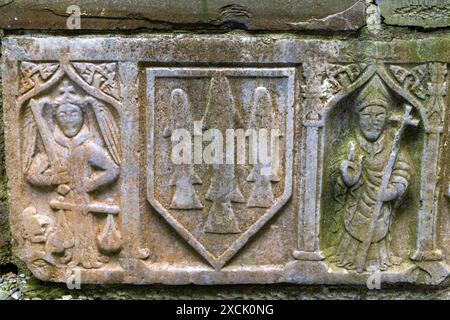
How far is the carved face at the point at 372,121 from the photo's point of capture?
8.95 feet

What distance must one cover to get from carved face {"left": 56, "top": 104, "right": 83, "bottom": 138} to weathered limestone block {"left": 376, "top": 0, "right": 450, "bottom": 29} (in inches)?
56.9

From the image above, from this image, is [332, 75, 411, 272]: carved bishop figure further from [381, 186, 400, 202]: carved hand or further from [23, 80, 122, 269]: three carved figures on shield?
[23, 80, 122, 269]: three carved figures on shield

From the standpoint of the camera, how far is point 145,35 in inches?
106

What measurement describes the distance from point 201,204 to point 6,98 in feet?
3.34

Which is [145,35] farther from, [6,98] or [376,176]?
[376,176]

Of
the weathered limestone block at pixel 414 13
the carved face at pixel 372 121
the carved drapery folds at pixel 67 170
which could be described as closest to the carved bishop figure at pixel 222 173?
the carved drapery folds at pixel 67 170

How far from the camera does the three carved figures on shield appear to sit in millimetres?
2754

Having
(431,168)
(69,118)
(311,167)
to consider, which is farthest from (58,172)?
(431,168)

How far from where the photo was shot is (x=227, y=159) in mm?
2771

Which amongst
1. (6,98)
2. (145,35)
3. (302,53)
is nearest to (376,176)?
(302,53)

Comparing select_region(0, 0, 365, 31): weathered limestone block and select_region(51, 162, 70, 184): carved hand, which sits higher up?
select_region(0, 0, 365, 31): weathered limestone block

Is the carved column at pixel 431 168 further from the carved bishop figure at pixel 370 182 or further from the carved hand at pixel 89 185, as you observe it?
the carved hand at pixel 89 185

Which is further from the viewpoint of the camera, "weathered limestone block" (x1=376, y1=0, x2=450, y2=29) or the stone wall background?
the stone wall background

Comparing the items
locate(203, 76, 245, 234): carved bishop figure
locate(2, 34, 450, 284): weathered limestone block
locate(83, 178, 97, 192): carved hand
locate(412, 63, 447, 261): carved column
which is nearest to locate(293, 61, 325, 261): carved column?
locate(2, 34, 450, 284): weathered limestone block
